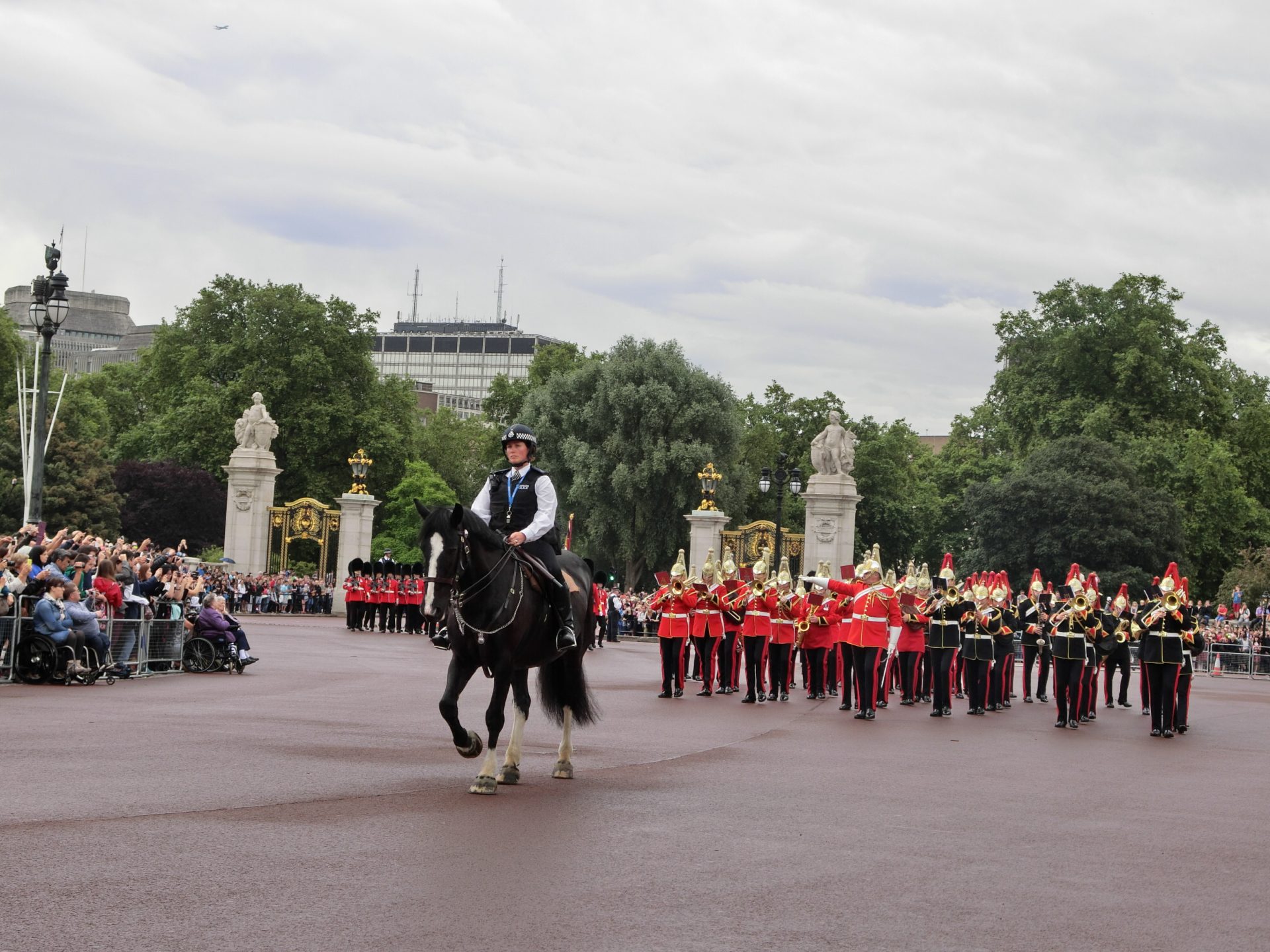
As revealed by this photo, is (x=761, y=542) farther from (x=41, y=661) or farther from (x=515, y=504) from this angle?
(x=515, y=504)

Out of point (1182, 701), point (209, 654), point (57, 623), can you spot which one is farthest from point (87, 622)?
point (1182, 701)

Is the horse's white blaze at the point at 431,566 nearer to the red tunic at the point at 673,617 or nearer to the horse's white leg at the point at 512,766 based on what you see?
the horse's white leg at the point at 512,766

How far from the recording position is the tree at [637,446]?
193 ft

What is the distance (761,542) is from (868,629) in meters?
27.5

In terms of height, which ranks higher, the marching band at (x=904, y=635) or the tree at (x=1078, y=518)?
the tree at (x=1078, y=518)

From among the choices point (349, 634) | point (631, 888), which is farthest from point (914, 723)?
point (349, 634)

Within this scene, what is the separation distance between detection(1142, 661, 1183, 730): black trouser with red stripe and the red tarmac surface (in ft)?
7.03

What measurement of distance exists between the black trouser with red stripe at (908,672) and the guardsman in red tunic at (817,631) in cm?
107

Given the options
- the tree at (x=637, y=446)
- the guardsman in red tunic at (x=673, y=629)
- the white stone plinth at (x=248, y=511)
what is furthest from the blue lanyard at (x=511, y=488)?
the tree at (x=637, y=446)

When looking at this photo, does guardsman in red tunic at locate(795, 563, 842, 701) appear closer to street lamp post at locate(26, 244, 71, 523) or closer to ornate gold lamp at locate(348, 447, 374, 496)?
street lamp post at locate(26, 244, 71, 523)

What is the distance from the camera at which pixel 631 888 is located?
7.36 m

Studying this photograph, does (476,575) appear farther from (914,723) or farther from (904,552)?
(904,552)

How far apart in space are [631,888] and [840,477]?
38.1m

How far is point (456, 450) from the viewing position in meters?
97.0
